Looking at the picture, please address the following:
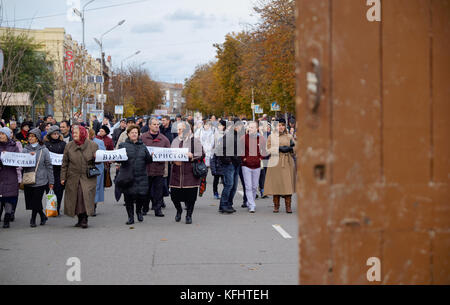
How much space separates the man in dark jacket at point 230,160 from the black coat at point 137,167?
88.7 inches

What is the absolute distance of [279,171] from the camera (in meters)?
13.2

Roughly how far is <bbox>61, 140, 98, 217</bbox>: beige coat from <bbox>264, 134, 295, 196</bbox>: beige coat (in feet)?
13.2

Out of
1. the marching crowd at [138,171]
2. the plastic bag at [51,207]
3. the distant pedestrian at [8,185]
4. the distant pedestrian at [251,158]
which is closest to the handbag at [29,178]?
the marching crowd at [138,171]

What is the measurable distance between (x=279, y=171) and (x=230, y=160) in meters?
1.10

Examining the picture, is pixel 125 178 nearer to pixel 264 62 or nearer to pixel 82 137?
pixel 82 137

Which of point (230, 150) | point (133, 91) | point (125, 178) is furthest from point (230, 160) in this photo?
point (133, 91)

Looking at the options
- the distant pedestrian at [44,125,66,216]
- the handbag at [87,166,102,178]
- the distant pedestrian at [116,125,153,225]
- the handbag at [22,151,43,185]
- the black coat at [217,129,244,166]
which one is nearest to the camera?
the handbag at [87,166,102,178]

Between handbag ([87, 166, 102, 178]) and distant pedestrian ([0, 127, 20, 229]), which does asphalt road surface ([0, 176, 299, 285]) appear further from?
handbag ([87, 166, 102, 178])

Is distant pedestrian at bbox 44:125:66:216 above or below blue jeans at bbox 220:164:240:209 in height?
above

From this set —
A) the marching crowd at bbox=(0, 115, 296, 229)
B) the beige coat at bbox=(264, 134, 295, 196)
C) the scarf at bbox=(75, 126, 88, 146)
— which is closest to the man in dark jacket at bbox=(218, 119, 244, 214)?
the marching crowd at bbox=(0, 115, 296, 229)

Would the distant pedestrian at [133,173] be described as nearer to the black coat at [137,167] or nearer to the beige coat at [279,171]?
the black coat at [137,167]

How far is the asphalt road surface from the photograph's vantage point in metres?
6.86

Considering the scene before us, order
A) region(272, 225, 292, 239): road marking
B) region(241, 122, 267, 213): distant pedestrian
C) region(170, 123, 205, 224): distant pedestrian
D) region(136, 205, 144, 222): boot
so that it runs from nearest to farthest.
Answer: region(272, 225, 292, 239): road marking → region(170, 123, 205, 224): distant pedestrian → region(136, 205, 144, 222): boot → region(241, 122, 267, 213): distant pedestrian

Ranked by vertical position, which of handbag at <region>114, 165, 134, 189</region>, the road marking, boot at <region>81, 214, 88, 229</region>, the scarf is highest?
the scarf
